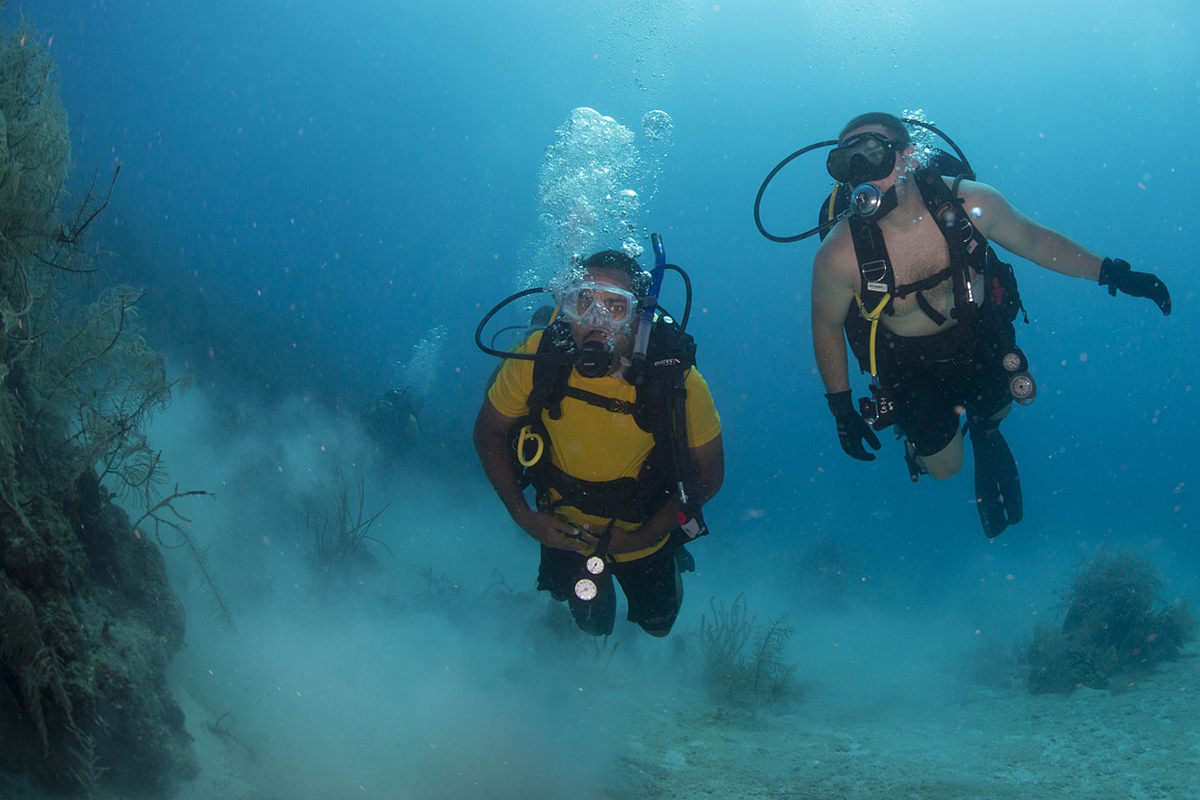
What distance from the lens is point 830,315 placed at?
4375mm

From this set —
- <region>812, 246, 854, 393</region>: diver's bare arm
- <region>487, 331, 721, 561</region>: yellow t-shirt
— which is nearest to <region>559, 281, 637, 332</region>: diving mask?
<region>487, 331, 721, 561</region>: yellow t-shirt

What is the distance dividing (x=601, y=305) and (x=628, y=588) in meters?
2.30

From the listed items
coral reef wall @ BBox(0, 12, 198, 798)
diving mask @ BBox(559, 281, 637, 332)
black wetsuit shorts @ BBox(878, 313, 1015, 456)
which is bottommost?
coral reef wall @ BBox(0, 12, 198, 798)

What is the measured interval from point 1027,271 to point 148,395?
76361mm

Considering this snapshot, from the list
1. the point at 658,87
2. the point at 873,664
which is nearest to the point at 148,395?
the point at 873,664

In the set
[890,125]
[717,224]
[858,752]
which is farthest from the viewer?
[717,224]

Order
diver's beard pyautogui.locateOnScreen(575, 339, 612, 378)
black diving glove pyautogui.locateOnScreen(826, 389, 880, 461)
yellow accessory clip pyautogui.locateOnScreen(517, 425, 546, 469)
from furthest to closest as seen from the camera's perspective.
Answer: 1. black diving glove pyautogui.locateOnScreen(826, 389, 880, 461)
2. yellow accessory clip pyautogui.locateOnScreen(517, 425, 546, 469)
3. diver's beard pyautogui.locateOnScreen(575, 339, 612, 378)

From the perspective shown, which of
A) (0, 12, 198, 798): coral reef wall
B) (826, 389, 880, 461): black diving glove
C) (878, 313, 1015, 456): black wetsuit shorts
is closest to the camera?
(0, 12, 198, 798): coral reef wall

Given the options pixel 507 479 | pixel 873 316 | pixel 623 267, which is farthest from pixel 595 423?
pixel 873 316

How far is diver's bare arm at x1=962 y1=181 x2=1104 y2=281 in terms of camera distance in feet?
14.1

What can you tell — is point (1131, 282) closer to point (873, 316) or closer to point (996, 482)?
point (873, 316)

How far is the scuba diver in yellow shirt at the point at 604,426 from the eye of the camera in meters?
3.58

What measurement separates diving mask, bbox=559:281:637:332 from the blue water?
16.7ft

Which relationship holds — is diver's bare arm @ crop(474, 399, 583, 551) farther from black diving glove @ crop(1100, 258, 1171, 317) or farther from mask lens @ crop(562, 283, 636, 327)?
black diving glove @ crop(1100, 258, 1171, 317)
